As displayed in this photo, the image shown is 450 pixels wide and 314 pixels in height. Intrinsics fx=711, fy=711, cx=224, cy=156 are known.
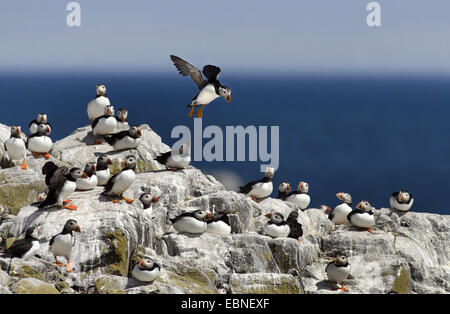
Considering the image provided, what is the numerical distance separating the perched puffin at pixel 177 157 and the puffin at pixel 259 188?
5.66 ft

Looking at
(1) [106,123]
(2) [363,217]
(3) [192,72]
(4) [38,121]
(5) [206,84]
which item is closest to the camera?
(5) [206,84]

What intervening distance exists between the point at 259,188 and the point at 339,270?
344cm

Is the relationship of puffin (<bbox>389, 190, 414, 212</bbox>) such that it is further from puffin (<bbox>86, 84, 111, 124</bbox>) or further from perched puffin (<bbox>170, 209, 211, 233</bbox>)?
puffin (<bbox>86, 84, 111, 124</bbox>)

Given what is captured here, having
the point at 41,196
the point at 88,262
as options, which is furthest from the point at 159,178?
the point at 88,262

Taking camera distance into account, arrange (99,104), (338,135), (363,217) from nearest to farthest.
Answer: (363,217) < (99,104) < (338,135)

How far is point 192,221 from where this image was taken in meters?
13.7

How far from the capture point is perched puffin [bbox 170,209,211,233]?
13695 mm

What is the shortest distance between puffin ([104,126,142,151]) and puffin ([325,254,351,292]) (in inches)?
214

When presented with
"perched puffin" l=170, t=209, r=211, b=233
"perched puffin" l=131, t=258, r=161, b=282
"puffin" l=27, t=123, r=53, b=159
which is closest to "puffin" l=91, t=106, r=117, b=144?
"puffin" l=27, t=123, r=53, b=159

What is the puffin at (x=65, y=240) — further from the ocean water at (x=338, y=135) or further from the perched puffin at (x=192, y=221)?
the ocean water at (x=338, y=135)

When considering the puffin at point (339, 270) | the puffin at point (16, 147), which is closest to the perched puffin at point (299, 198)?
the puffin at point (339, 270)

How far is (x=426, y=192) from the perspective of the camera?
235 ft

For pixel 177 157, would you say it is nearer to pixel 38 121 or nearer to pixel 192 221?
pixel 192 221

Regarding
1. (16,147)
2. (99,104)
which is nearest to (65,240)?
(16,147)
